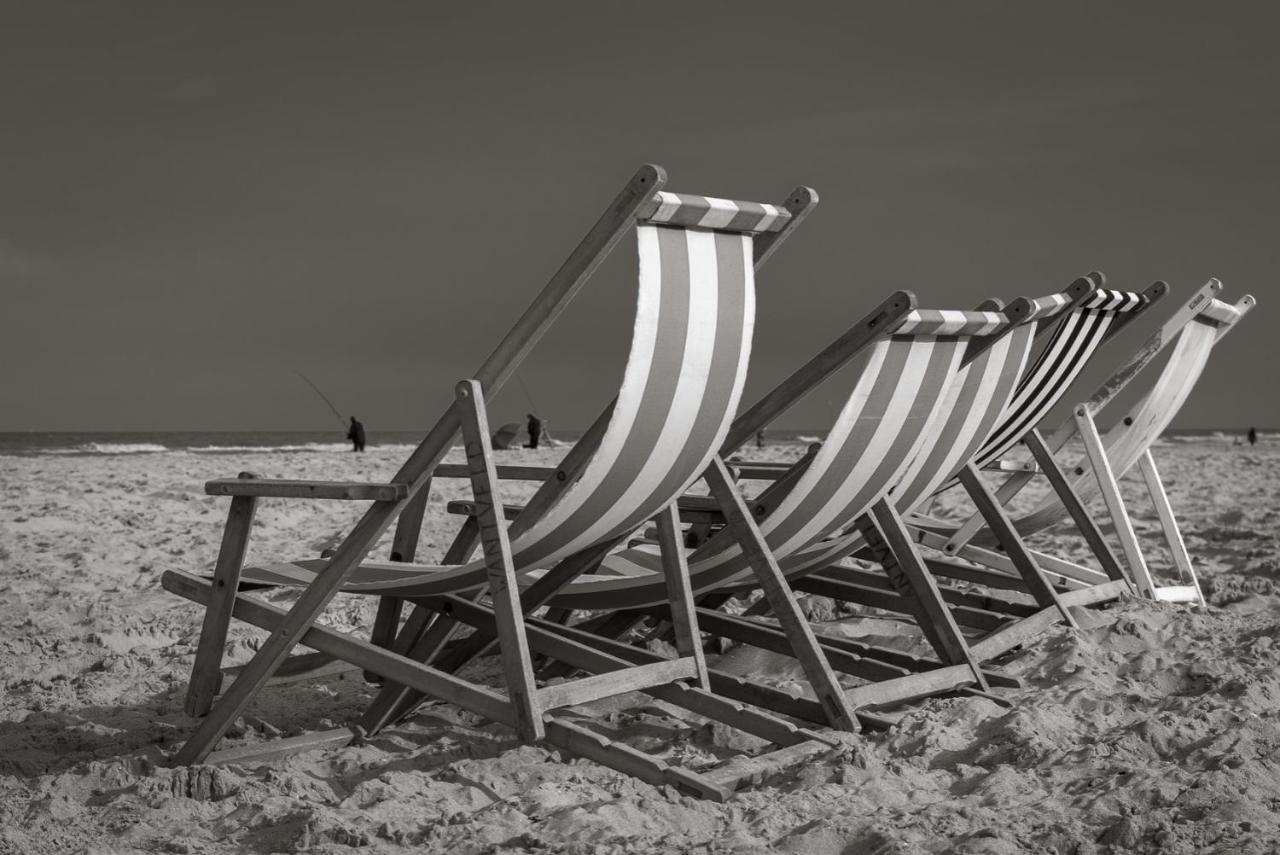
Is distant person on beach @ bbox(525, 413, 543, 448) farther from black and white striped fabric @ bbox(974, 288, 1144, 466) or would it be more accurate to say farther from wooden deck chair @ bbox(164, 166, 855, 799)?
wooden deck chair @ bbox(164, 166, 855, 799)

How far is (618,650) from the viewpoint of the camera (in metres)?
3.19

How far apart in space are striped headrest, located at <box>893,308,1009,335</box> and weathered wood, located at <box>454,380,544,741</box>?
1.09 metres

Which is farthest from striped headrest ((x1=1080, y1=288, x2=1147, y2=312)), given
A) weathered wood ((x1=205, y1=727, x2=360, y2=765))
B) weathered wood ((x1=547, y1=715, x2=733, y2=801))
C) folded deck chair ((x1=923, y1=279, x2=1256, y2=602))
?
weathered wood ((x1=205, y1=727, x2=360, y2=765))

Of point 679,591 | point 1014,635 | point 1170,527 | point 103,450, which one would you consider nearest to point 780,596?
point 679,591

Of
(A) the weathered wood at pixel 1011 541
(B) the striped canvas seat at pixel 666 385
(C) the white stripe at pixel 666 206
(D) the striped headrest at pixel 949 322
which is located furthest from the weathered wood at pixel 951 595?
(C) the white stripe at pixel 666 206

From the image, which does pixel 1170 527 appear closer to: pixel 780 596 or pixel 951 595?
pixel 951 595

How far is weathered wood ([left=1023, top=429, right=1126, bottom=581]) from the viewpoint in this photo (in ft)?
15.1

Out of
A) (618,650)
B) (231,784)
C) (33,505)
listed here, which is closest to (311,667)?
(231,784)

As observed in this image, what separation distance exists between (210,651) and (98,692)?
997 mm

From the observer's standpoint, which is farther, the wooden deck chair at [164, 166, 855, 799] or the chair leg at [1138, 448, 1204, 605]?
the chair leg at [1138, 448, 1204, 605]

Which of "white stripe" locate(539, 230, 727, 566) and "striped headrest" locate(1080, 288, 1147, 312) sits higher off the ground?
"striped headrest" locate(1080, 288, 1147, 312)

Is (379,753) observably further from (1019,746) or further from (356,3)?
(356,3)

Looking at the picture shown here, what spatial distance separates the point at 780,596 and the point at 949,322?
2.73 ft

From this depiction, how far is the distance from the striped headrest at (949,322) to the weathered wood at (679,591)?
0.74 metres
